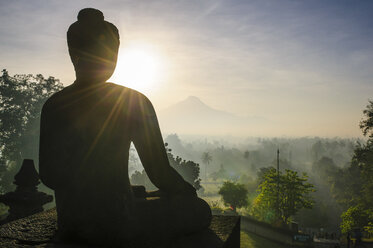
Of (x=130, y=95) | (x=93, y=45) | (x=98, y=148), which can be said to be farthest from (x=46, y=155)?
(x=93, y=45)

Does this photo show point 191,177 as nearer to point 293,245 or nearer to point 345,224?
point 293,245

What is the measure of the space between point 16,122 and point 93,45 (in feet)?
91.2

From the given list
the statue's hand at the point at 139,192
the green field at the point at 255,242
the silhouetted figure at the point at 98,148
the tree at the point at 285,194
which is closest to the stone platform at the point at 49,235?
the silhouetted figure at the point at 98,148

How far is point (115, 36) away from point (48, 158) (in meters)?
1.59

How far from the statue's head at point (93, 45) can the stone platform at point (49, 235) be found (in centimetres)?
196

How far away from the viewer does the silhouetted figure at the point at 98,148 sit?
3055 millimetres

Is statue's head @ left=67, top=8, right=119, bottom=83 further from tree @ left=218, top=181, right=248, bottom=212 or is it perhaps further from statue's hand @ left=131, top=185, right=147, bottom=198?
tree @ left=218, top=181, right=248, bottom=212

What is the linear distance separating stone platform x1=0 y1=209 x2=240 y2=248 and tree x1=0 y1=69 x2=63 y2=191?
25.7 metres

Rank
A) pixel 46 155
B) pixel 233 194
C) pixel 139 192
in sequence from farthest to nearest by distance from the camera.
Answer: pixel 233 194
pixel 139 192
pixel 46 155

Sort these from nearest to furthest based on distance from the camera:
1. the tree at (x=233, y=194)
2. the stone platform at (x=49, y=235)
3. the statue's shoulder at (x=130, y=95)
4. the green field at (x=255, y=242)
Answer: the statue's shoulder at (x=130, y=95) < the stone platform at (x=49, y=235) < the green field at (x=255, y=242) < the tree at (x=233, y=194)

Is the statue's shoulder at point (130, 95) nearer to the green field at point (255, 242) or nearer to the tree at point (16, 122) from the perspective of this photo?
the green field at point (255, 242)

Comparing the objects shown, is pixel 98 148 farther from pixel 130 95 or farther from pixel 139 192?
pixel 139 192

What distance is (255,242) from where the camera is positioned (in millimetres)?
23406

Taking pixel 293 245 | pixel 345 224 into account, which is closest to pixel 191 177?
pixel 293 245
